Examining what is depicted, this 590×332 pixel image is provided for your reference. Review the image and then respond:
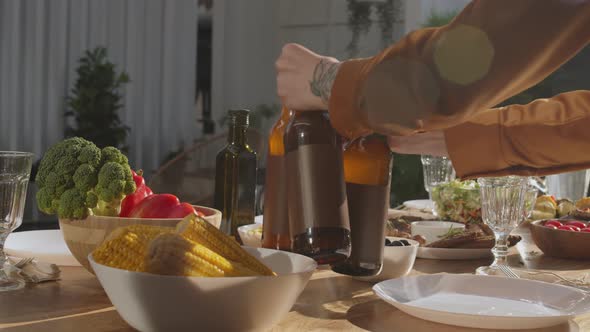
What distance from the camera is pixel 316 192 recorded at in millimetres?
997

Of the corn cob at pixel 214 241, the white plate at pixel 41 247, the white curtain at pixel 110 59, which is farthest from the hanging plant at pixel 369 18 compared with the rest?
the corn cob at pixel 214 241

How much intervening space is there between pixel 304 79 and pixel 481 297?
0.41 metres

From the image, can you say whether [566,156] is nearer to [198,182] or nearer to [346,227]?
[346,227]

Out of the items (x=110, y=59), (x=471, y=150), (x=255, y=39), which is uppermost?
(x=255, y=39)

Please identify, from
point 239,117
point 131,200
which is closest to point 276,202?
point 131,200

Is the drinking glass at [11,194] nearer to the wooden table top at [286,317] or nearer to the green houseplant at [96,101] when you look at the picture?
the wooden table top at [286,317]

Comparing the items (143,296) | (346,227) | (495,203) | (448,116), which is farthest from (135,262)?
(495,203)

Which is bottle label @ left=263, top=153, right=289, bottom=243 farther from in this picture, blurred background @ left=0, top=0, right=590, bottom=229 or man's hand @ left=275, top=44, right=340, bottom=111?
blurred background @ left=0, top=0, right=590, bottom=229

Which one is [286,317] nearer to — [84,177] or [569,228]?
[84,177]

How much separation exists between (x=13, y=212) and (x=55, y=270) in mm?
113

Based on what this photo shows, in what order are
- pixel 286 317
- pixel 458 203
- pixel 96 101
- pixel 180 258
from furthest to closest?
1. pixel 96 101
2. pixel 458 203
3. pixel 286 317
4. pixel 180 258

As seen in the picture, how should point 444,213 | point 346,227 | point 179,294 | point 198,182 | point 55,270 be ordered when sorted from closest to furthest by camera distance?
1. point 179,294
2. point 346,227
3. point 55,270
4. point 444,213
5. point 198,182

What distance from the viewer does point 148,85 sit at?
19.9ft

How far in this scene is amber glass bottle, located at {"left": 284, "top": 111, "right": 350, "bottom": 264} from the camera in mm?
1000
